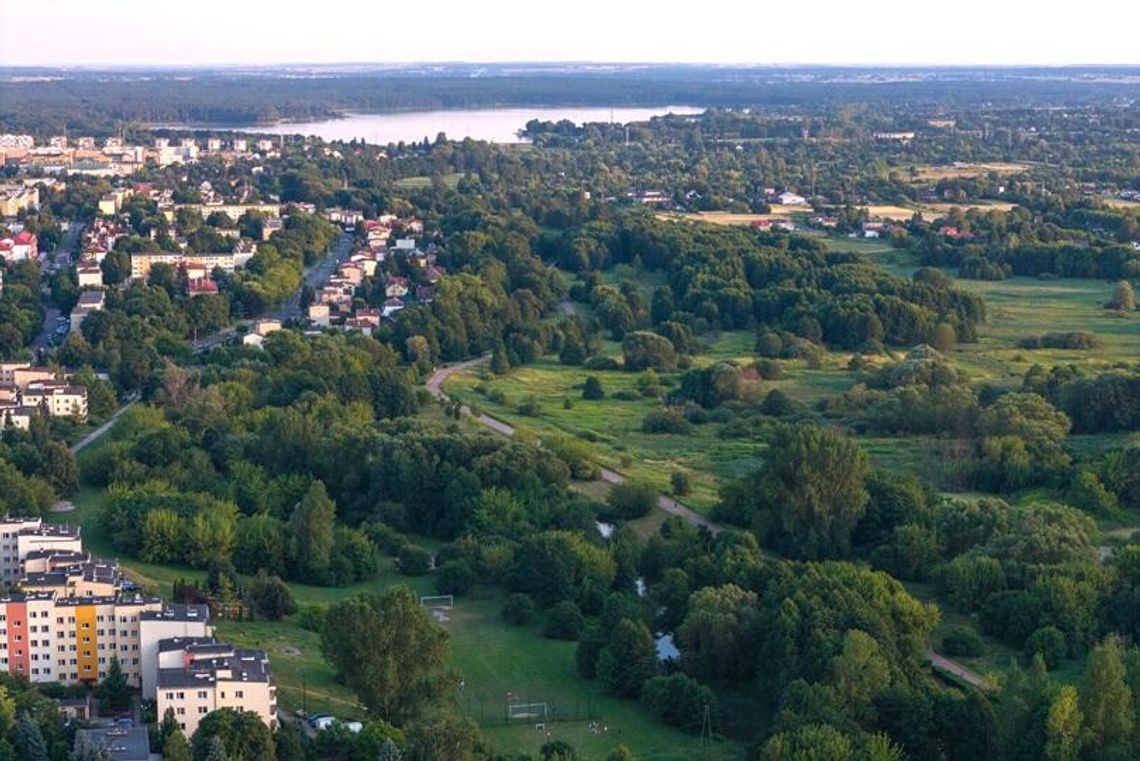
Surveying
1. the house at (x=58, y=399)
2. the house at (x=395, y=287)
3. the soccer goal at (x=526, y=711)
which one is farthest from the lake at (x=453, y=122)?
the soccer goal at (x=526, y=711)

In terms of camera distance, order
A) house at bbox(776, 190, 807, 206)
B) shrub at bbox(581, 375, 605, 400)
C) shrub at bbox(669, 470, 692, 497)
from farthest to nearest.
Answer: house at bbox(776, 190, 807, 206)
shrub at bbox(581, 375, 605, 400)
shrub at bbox(669, 470, 692, 497)

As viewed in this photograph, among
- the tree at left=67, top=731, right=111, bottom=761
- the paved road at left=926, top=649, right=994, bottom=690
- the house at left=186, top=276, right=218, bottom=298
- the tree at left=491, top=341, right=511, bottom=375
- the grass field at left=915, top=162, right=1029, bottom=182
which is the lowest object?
the tree at left=491, top=341, right=511, bottom=375

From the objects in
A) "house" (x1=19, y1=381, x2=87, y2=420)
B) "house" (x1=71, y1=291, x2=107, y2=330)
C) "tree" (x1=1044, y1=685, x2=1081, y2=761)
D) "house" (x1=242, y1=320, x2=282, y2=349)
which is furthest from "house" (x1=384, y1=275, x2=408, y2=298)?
"tree" (x1=1044, y1=685, x2=1081, y2=761)

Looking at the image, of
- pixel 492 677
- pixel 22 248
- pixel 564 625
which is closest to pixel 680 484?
pixel 564 625

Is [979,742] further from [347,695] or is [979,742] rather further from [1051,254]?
[1051,254]

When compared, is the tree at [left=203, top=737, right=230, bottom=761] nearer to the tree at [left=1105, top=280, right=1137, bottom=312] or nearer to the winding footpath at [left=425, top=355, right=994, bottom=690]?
the winding footpath at [left=425, top=355, right=994, bottom=690]

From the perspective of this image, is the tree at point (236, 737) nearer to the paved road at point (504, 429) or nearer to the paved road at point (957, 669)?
the paved road at point (957, 669)

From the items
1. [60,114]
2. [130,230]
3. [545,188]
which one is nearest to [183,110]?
[60,114]
